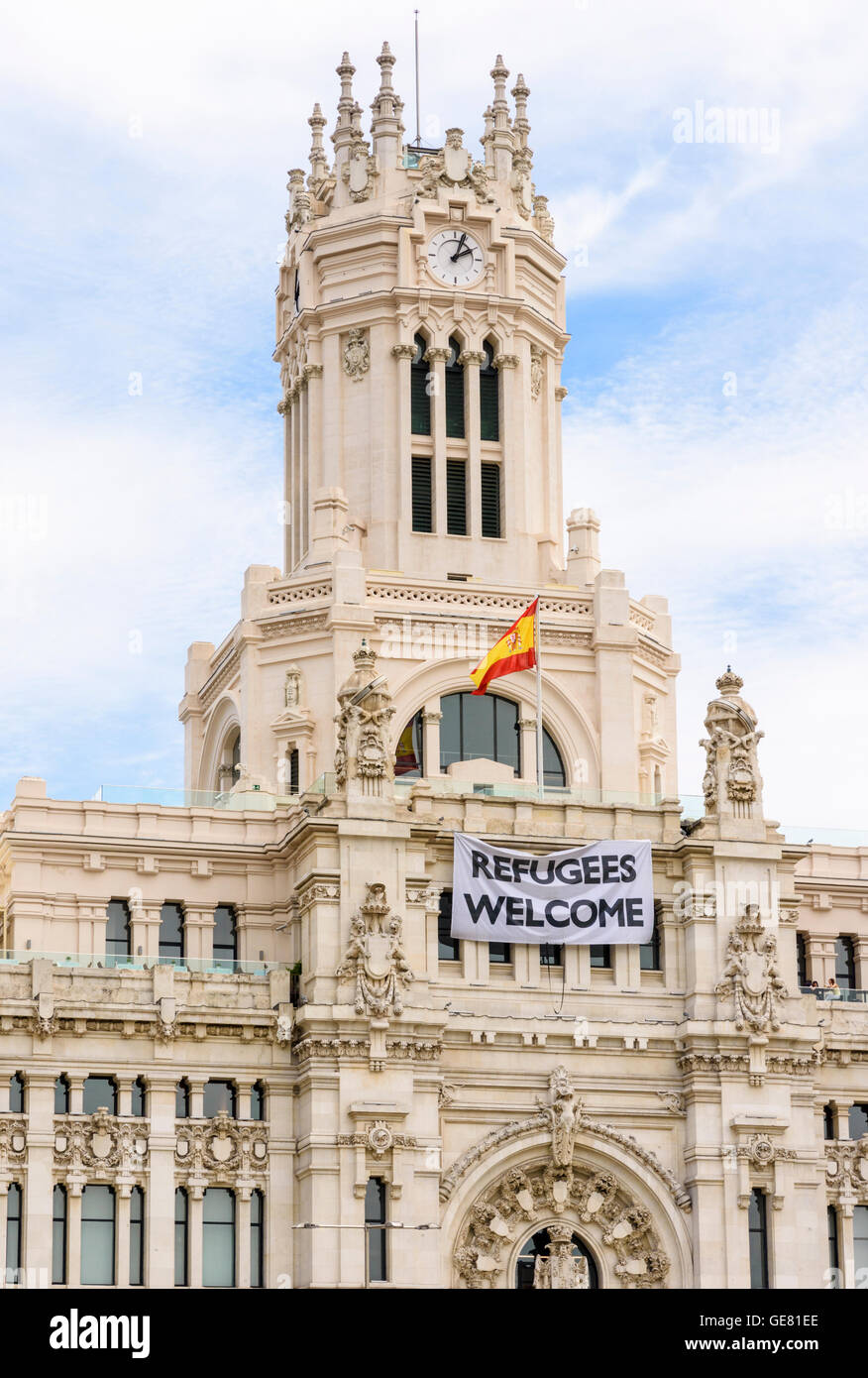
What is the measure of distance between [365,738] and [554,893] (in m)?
7.86

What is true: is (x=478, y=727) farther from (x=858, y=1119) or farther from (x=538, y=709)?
(x=858, y=1119)

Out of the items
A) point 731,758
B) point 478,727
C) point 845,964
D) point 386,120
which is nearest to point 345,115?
point 386,120

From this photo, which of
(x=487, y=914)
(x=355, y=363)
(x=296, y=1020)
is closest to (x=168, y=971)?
(x=296, y=1020)

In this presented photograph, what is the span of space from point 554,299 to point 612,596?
48.2 feet

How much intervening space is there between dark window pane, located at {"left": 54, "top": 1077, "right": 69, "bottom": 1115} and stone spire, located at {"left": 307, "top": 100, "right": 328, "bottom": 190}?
1595 inches

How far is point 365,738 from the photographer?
269ft

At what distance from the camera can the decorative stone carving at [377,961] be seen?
78.4 meters

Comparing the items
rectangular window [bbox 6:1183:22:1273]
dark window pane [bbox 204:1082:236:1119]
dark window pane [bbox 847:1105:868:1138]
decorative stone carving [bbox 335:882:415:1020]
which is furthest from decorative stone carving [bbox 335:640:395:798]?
dark window pane [bbox 847:1105:868:1138]

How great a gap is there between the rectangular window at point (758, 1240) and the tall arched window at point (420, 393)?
31700 mm

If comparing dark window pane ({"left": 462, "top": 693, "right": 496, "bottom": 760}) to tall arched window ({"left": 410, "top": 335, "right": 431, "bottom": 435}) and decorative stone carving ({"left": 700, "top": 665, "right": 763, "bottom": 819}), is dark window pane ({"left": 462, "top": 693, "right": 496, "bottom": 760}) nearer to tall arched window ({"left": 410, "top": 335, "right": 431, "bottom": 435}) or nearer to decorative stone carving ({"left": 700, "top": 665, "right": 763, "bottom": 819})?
decorative stone carving ({"left": 700, "top": 665, "right": 763, "bottom": 819})

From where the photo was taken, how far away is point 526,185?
100 m

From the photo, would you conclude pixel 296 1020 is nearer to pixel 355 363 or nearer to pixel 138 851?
pixel 138 851

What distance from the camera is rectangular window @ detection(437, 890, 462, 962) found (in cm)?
8169

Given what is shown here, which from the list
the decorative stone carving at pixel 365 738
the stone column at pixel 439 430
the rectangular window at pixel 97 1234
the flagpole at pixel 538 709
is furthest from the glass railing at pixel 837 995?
the rectangular window at pixel 97 1234
